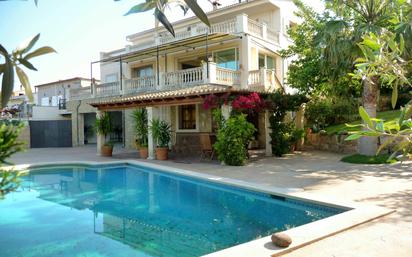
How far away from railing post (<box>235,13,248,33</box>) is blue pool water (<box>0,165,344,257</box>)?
34.7ft

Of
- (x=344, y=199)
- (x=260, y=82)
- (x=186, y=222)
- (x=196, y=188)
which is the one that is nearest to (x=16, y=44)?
(x=186, y=222)

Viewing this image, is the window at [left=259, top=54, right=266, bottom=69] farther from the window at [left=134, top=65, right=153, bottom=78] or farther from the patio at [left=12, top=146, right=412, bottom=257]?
the window at [left=134, top=65, right=153, bottom=78]

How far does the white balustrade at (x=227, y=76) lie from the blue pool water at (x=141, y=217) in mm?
7950

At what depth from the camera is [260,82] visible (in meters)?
18.9

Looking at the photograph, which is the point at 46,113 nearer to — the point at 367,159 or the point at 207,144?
the point at 207,144

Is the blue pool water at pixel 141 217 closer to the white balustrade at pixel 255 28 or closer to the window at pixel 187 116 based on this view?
the window at pixel 187 116

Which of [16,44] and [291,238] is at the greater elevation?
[16,44]

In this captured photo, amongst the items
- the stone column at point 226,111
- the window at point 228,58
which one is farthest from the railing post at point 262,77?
the stone column at point 226,111

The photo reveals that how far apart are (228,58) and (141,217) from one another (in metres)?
14.6

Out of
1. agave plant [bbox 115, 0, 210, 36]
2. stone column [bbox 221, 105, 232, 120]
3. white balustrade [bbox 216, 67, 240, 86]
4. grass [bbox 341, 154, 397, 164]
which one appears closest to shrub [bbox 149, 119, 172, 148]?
white balustrade [bbox 216, 67, 240, 86]

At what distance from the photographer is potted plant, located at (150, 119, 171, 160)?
57.3 feet

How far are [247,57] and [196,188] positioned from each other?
417 inches

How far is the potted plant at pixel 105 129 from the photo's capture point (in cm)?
1941

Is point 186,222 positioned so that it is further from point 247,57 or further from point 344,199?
point 247,57
